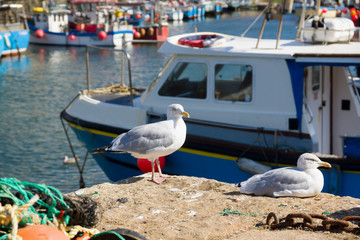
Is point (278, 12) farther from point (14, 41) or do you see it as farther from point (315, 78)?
point (14, 41)

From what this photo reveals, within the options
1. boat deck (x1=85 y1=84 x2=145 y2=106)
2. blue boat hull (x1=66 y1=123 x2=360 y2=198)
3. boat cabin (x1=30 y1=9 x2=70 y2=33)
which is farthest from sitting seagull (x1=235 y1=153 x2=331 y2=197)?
boat cabin (x1=30 y1=9 x2=70 y2=33)

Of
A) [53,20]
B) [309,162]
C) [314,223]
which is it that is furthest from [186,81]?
[53,20]

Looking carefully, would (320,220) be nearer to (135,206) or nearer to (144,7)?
(135,206)

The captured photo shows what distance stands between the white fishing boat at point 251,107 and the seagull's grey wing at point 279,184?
115 inches

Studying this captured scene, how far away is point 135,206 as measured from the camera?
5.50 m

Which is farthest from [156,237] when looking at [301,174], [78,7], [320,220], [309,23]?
[78,7]

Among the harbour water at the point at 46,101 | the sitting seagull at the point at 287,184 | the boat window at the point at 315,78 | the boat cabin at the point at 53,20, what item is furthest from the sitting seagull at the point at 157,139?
the boat cabin at the point at 53,20

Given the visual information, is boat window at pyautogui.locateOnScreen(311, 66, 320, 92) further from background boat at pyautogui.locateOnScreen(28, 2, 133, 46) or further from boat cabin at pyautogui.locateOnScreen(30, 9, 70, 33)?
boat cabin at pyautogui.locateOnScreen(30, 9, 70, 33)

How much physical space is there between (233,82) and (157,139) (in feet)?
10.5

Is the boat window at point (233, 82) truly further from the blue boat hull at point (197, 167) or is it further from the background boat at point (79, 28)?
the background boat at point (79, 28)

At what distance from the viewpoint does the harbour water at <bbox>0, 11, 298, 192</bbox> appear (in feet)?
48.3

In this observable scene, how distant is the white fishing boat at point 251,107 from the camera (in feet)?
29.4

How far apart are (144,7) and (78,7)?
24.2 ft

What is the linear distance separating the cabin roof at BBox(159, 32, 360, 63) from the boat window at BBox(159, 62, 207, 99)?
0.87 feet
